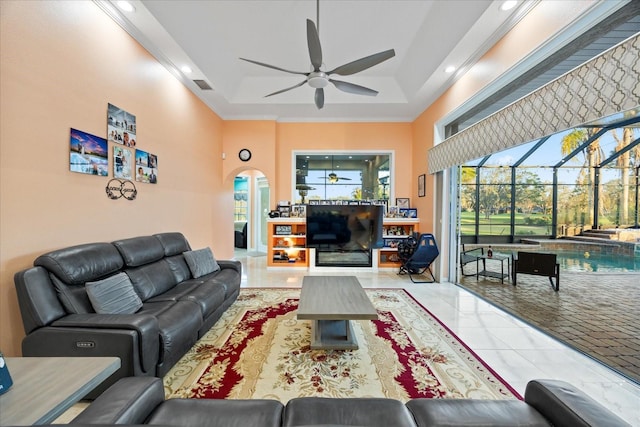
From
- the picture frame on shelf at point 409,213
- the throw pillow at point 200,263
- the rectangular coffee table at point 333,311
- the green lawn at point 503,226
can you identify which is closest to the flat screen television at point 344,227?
the picture frame on shelf at point 409,213

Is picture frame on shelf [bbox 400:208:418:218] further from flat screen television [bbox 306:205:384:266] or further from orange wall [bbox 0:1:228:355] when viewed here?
orange wall [bbox 0:1:228:355]

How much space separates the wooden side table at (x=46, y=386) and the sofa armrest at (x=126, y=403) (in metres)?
0.08

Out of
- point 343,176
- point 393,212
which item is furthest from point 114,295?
point 393,212

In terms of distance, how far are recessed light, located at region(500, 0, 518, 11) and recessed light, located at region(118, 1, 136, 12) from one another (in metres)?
4.02

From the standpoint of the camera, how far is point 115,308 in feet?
7.32

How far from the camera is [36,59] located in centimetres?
220

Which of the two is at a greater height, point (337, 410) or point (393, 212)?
point (393, 212)

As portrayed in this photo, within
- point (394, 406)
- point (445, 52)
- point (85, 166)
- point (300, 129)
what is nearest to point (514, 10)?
point (445, 52)

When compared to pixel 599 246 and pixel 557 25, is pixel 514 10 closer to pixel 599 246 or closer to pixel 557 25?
pixel 557 25

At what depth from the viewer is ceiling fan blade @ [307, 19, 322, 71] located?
243 cm

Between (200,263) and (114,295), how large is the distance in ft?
4.38

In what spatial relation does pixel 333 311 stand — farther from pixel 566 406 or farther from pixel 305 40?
pixel 305 40

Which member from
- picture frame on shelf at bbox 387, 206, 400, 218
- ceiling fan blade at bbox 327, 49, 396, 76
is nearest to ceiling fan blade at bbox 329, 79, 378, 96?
ceiling fan blade at bbox 327, 49, 396, 76

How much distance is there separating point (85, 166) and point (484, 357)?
4.43 m
